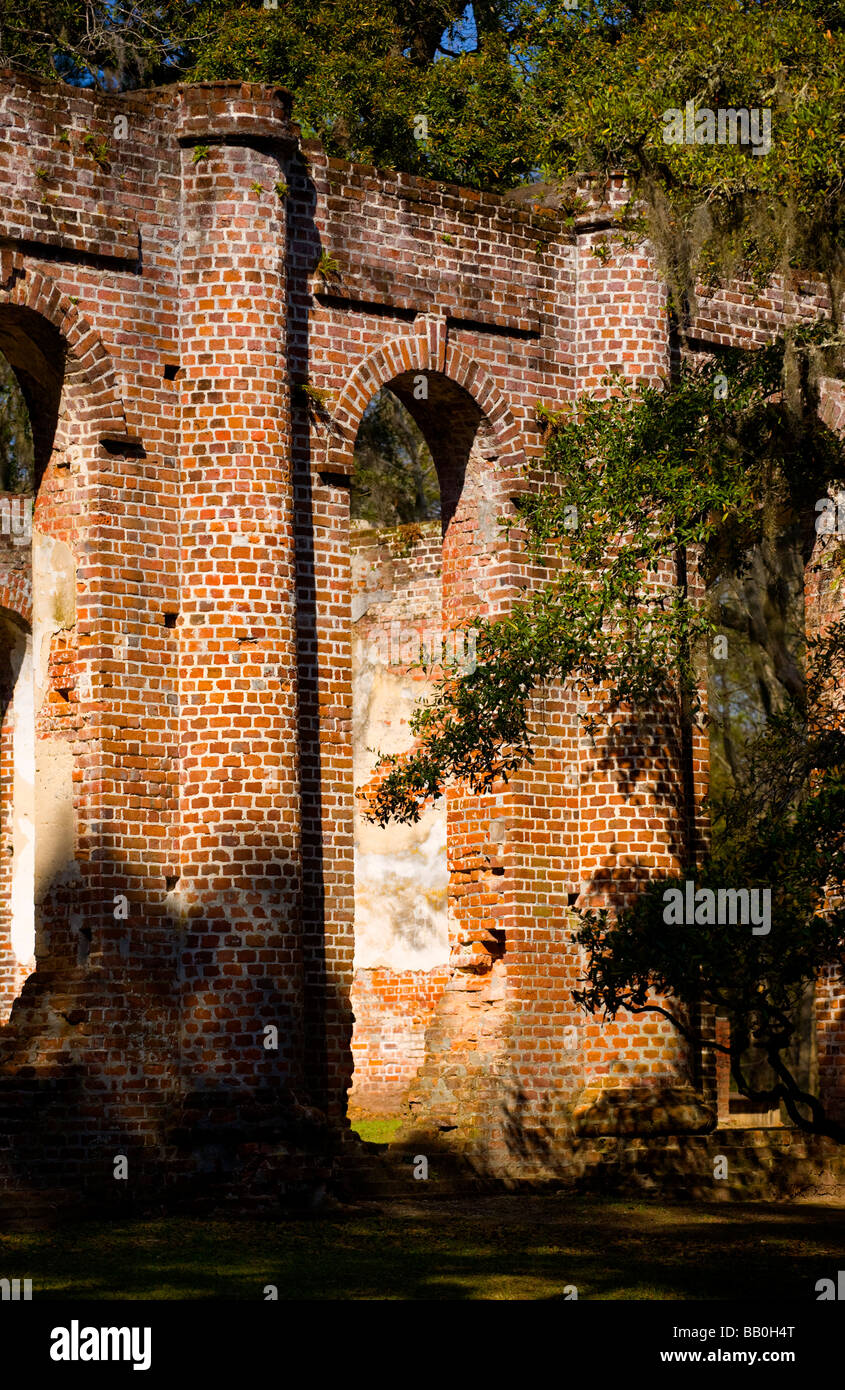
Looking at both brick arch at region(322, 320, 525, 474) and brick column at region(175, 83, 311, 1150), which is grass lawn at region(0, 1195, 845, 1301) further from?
brick arch at region(322, 320, 525, 474)

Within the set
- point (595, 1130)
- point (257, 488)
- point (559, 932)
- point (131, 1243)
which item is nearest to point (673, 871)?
point (559, 932)

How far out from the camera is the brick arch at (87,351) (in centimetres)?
1488

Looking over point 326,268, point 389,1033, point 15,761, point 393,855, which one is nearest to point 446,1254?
point 326,268

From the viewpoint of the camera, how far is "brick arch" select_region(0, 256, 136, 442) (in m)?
14.9

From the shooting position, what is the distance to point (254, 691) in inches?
597

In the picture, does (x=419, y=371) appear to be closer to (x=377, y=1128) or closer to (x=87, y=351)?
(x=87, y=351)

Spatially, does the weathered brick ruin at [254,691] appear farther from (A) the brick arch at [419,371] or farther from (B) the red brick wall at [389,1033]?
(B) the red brick wall at [389,1033]

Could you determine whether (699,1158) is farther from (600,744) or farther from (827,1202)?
(600,744)

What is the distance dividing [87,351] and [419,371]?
3.05m

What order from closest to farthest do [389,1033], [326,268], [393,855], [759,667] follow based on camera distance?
1. [326,268]
2. [389,1033]
3. [393,855]
4. [759,667]

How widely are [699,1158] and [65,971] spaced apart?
545 centimetres

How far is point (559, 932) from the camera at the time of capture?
17.2 metres

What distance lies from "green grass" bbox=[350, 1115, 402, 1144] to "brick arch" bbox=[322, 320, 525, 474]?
6829mm

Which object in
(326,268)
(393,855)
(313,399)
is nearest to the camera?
(313,399)
